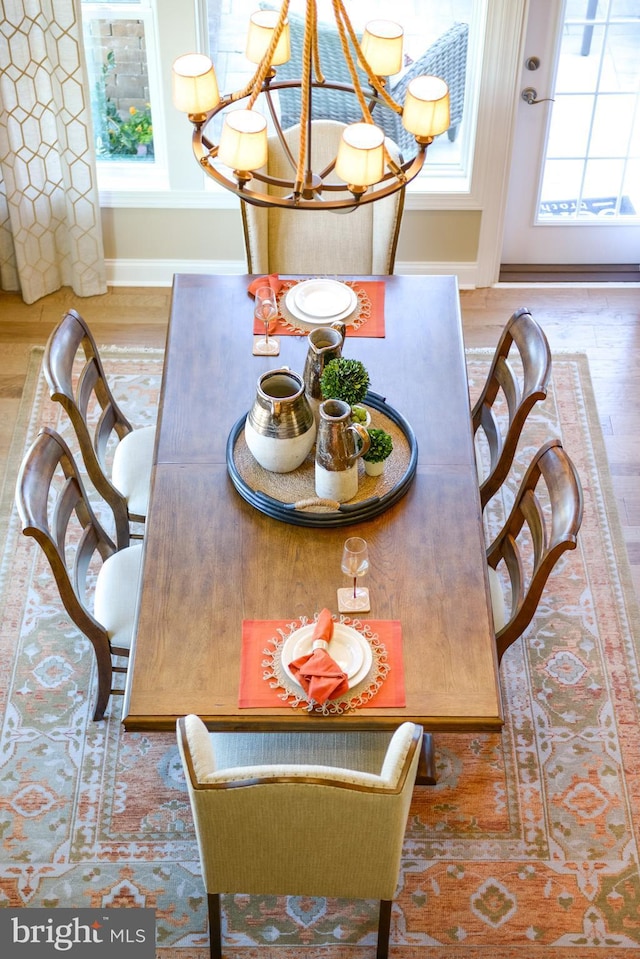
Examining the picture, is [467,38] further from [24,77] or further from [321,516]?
[321,516]

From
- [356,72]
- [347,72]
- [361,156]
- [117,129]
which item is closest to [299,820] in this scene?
[361,156]

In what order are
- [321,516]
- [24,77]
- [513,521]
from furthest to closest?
[24,77], [513,521], [321,516]

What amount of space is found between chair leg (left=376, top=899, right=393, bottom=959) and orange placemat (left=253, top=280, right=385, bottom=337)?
1625mm

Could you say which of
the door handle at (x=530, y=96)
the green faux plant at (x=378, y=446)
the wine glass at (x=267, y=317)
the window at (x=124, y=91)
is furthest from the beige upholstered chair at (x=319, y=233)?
the green faux plant at (x=378, y=446)

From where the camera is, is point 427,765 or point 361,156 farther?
point 427,765

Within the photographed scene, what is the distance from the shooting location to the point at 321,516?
2506 mm

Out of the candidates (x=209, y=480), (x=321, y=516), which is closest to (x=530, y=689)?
(x=321, y=516)

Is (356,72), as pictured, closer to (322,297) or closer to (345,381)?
(345,381)

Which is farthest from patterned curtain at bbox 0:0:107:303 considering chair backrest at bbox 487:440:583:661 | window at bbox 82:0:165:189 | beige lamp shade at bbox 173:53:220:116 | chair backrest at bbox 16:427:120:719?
chair backrest at bbox 487:440:583:661

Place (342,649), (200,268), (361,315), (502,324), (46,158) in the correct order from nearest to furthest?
(342,649) → (361,315) → (46,158) → (502,324) → (200,268)

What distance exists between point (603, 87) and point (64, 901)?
3615 millimetres

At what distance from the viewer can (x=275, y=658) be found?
88.7 inches

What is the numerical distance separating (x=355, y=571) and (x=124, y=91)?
2763 mm

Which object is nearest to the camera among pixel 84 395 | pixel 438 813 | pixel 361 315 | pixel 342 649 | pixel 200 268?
pixel 342 649
